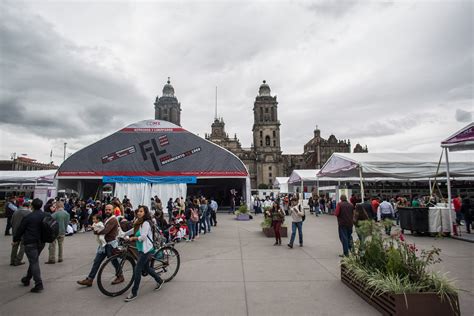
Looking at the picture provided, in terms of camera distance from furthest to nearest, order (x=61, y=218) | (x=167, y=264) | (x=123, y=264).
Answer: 1. (x=61, y=218)
2. (x=167, y=264)
3. (x=123, y=264)

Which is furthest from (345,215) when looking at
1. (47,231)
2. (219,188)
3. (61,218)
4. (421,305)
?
(219,188)

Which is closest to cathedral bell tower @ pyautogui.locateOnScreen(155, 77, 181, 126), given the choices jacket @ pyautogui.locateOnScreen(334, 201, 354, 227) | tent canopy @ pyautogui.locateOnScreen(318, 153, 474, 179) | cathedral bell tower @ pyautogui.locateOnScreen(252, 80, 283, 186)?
cathedral bell tower @ pyautogui.locateOnScreen(252, 80, 283, 186)

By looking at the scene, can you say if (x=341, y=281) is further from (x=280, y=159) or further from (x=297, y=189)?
(x=280, y=159)

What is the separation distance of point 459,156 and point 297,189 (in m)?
20.1

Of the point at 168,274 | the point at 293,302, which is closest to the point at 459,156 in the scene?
the point at 293,302

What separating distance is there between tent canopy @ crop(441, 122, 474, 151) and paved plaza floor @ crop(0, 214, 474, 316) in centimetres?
429

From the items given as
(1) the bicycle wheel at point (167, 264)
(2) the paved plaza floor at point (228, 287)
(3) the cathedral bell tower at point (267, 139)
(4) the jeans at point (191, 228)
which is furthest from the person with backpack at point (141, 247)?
(3) the cathedral bell tower at point (267, 139)

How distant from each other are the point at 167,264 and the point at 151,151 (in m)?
19.5

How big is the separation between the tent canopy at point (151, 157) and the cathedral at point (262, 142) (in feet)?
187

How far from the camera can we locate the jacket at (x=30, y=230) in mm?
5293

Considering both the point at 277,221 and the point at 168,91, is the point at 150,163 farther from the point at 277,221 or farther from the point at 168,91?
the point at 168,91

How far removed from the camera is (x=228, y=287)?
5383 millimetres

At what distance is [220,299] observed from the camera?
479cm

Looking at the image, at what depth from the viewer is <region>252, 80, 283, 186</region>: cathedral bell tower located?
268 ft
